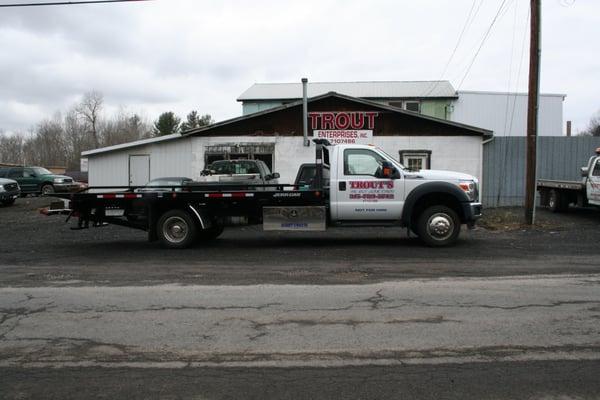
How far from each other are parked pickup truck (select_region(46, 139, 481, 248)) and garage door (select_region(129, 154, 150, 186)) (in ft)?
35.6

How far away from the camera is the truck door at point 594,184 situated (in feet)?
53.7

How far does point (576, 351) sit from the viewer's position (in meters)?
4.95

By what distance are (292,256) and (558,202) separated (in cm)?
1242

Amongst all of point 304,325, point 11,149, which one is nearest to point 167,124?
point 11,149

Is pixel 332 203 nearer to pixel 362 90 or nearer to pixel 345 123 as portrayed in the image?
pixel 345 123

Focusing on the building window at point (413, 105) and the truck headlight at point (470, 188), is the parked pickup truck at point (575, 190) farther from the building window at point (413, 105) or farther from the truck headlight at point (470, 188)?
the building window at point (413, 105)

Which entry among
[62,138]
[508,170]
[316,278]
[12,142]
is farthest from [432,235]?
[12,142]

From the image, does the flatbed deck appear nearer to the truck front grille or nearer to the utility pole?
the utility pole

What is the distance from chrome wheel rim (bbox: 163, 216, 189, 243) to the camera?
39.2ft

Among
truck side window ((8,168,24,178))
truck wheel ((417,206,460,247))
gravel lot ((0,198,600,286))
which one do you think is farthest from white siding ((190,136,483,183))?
truck side window ((8,168,24,178))

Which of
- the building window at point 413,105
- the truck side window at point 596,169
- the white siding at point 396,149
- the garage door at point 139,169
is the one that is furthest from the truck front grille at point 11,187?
the building window at point 413,105

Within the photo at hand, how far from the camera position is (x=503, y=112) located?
123ft

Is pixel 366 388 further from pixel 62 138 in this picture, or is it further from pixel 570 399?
pixel 62 138

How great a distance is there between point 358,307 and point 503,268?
3892 mm
